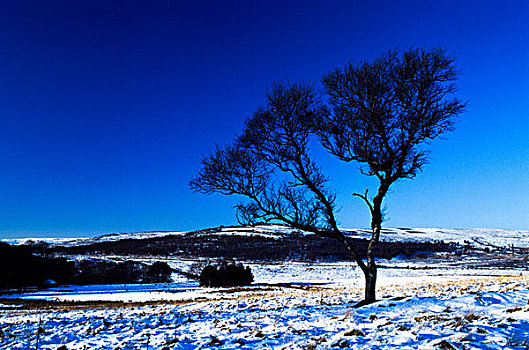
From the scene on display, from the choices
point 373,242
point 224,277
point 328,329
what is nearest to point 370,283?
point 373,242

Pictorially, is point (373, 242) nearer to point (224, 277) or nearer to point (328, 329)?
point (328, 329)

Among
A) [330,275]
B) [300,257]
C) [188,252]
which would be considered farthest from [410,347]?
[188,252]

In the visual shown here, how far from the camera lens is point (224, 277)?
70.1 metres

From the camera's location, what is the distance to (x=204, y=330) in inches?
330

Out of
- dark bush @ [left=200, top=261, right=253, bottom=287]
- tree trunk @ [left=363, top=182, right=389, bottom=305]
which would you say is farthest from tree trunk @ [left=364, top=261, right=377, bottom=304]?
dark bush @ [left=200, top=261, right=253, bottom=287]

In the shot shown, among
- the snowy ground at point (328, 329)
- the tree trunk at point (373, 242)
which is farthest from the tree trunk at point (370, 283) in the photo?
the snowy ground at point (328, 329)

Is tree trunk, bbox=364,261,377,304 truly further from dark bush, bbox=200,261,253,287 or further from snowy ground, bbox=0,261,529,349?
dark bush, bbox=200,261,253,287

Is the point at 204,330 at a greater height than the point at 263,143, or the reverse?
the point at 263,143

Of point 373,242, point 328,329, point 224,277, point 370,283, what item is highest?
point 373,242

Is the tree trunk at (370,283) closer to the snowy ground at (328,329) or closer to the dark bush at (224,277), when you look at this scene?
the snowy ground at (328,329)

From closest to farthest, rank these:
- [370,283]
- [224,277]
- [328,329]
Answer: [328,329] < [370,283] < [224,277]

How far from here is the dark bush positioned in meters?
69.6

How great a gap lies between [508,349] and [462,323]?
1549mm

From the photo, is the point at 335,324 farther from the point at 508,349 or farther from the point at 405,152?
the point at 405,152
